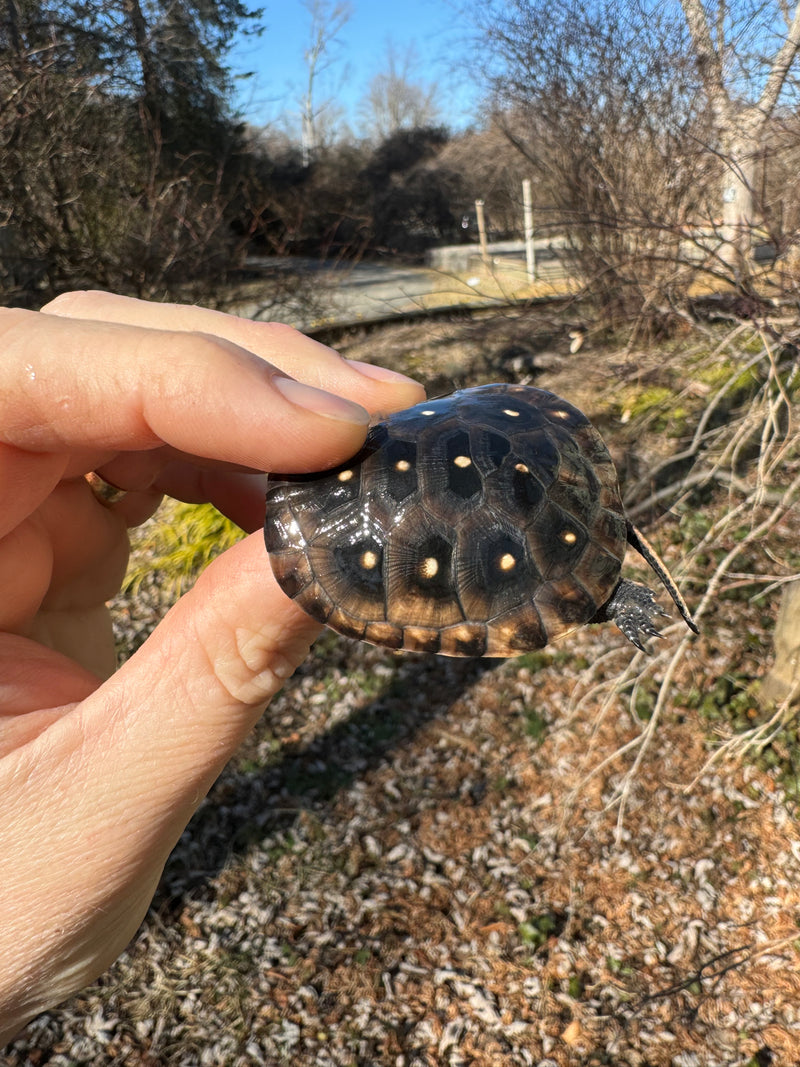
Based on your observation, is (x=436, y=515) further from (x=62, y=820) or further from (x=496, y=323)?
(x=496, y=323)

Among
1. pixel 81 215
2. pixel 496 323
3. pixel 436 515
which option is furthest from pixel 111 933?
pixel 81 215

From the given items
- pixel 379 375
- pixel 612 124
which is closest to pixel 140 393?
pixel 379 375

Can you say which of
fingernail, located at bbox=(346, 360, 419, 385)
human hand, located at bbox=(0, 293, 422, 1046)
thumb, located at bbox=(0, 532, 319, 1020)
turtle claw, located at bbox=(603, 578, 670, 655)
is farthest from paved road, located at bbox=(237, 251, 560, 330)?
thumb, located at bbox=(0, 532, 319, 1020)

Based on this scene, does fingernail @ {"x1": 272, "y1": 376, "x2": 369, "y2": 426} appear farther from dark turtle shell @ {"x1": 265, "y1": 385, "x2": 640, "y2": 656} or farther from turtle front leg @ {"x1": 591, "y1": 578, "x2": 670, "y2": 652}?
turtle front leg @ {"x1": 591, "y1": 578, "x2": 670, "y2": 652}

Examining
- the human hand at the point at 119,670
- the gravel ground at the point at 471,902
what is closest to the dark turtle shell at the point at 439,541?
the human hand at the point at 119,670

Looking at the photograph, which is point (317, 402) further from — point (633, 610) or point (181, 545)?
point (181, 545)

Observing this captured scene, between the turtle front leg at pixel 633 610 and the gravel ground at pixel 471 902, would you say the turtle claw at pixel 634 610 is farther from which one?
the gravel ground at pixel 471 902

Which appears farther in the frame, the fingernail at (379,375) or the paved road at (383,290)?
the paved road at (383,290)
